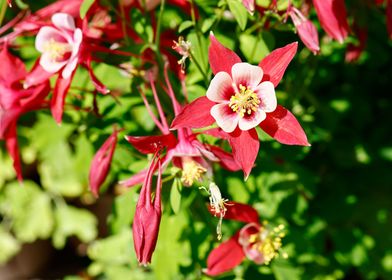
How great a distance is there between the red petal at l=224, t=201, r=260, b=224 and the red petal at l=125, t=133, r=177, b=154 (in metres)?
0.22

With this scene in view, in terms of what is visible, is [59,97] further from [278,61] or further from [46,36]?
[278,61]

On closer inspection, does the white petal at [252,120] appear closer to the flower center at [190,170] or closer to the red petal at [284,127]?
the red petal at [284,127]

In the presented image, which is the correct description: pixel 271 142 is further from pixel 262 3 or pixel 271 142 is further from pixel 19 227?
pixel 19 227

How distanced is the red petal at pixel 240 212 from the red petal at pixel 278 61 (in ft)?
1.02

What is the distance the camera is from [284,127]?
93 centimetres

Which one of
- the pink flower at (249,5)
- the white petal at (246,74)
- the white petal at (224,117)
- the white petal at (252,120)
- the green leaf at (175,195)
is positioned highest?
the pink flower at (249,5)

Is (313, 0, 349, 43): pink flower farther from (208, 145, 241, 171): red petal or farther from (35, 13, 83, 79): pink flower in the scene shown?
(35, 13, 83, 79): pink flower

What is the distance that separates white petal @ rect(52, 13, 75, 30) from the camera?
1051 mm

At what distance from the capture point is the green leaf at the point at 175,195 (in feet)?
3.28

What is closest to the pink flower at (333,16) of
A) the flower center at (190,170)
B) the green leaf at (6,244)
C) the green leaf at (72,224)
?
the flower center at (190,170)

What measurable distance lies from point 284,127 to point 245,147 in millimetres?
72

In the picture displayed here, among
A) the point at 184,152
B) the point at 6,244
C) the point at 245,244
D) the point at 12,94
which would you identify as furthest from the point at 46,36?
the point at 6,244

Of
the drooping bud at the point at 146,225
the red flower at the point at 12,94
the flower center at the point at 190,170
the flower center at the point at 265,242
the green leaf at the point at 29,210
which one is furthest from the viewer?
the green leaf at the point at 29,210

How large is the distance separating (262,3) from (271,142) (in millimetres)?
387
